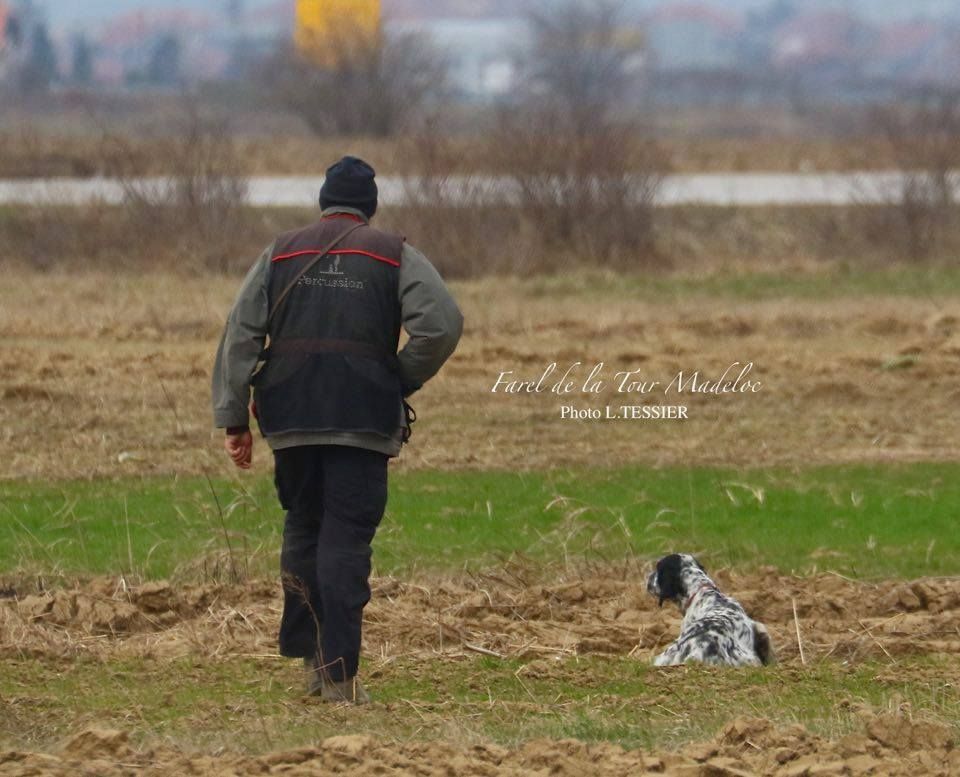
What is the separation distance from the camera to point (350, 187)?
778 centimetres

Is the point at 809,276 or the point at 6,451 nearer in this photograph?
the point at 6,451

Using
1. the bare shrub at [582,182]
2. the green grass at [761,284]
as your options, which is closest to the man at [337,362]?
the green grass at [761,284]

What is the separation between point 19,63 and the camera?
98312mm

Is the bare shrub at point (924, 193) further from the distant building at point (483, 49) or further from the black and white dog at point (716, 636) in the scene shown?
the distant building at point (483, 49)

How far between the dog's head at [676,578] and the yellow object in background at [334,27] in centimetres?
3985

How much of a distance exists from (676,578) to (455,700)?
1.84 meters

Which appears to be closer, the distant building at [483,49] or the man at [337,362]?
the man at [337,362]

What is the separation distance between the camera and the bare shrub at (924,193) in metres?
29.6

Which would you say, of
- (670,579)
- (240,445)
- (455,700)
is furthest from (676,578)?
(240,445)

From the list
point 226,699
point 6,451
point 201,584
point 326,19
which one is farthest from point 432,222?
point 326,19

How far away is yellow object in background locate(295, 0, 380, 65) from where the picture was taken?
4884cm

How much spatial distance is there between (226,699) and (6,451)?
7.20m

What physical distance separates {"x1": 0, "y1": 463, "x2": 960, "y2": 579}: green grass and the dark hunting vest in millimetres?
3409

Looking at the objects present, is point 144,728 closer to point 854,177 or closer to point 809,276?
point 809,276
